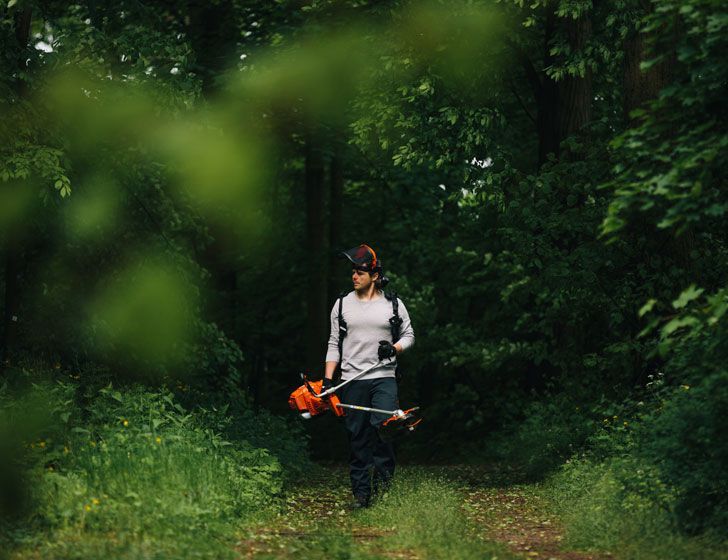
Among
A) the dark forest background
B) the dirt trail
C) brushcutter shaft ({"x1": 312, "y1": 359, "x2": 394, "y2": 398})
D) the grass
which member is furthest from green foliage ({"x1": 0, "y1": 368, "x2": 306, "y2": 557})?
the grass

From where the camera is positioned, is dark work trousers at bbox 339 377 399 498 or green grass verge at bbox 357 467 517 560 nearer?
green grass verge at bbox 357 467 517 560

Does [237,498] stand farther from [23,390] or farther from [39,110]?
[39,110]

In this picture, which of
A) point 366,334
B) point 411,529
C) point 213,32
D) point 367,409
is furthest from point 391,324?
point 213,32

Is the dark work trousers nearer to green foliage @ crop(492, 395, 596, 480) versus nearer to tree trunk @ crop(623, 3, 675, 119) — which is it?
green foliage @ crop(492, 395, 596, 480)

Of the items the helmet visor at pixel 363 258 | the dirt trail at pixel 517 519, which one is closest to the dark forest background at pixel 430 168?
the dirt trail at pixel 517 519

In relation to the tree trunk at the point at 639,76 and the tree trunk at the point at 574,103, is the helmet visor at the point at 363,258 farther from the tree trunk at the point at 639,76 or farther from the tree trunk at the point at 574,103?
the tree trunk at the point at 574,103

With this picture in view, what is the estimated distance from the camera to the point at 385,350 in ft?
33.3

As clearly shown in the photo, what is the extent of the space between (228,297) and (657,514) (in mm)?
18347

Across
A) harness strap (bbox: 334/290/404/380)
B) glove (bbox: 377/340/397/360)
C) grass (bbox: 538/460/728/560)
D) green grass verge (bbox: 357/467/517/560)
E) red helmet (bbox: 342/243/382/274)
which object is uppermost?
red helmet (bbox: 342/243/382/274)

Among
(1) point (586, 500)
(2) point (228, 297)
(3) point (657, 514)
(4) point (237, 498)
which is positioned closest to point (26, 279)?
(4) point (237, 498)

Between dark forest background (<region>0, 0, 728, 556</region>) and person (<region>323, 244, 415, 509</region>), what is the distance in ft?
6.60

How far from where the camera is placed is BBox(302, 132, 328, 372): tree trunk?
2438cm

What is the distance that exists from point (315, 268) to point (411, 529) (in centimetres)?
1643

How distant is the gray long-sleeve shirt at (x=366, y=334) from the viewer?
10242 mm
